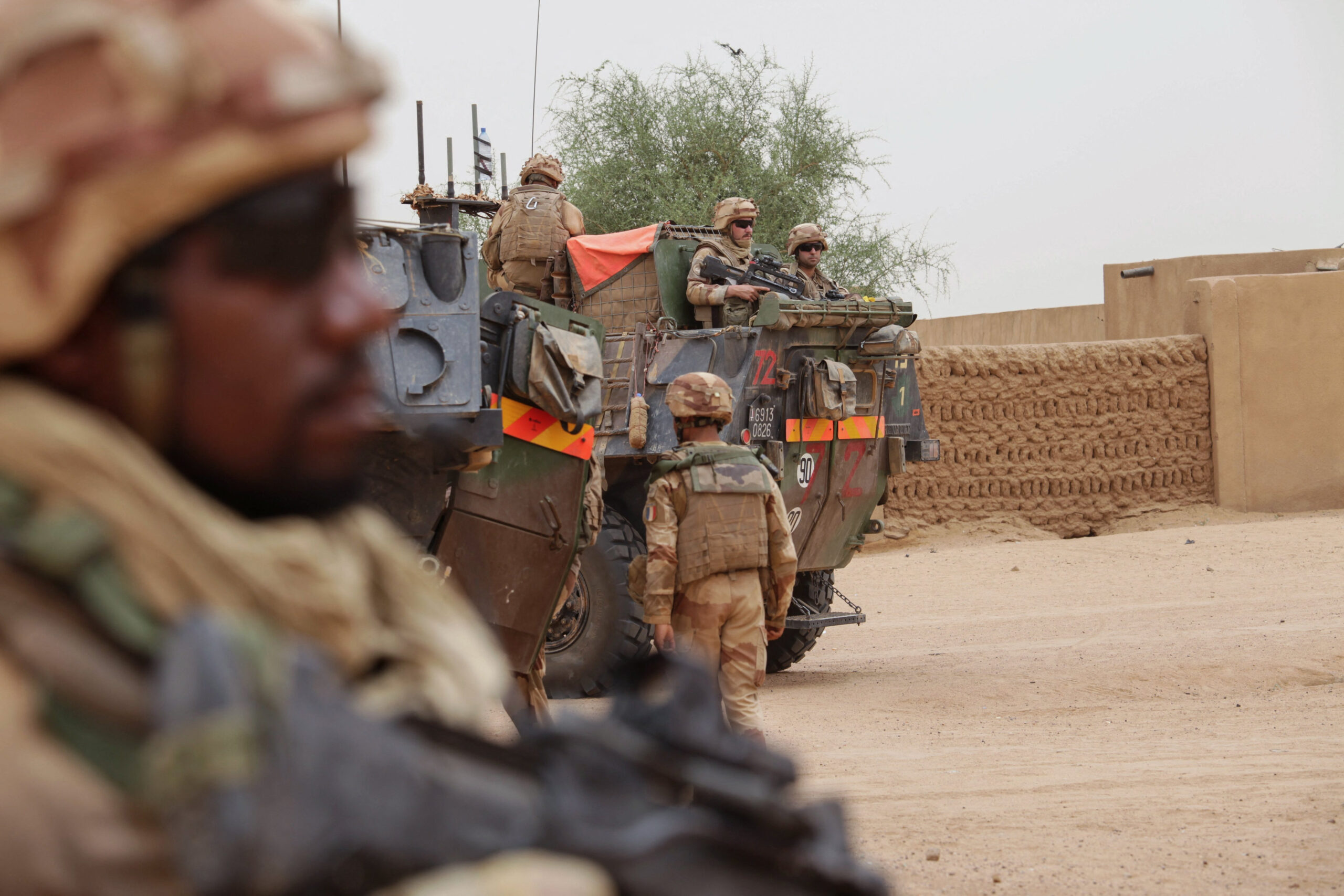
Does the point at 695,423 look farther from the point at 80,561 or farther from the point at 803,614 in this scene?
the point at 80,561

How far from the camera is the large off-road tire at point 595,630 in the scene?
8.75 metres

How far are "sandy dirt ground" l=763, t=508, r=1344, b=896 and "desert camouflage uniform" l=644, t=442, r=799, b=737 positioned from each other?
673mm

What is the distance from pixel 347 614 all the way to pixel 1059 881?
410cm

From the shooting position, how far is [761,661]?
6074 mm

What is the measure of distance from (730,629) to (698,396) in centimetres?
104

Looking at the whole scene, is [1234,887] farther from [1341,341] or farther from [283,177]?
[1341,341]

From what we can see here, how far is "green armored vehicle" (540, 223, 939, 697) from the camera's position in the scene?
8.83 m

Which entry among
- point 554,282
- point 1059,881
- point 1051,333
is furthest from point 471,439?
point 1051,333

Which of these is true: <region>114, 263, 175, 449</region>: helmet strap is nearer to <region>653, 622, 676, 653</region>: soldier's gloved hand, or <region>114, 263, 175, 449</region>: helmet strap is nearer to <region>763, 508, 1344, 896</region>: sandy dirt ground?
<region>763, 508, 1344, 896</region>: sandy dirt ground

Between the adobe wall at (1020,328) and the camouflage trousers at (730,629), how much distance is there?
56.1ft

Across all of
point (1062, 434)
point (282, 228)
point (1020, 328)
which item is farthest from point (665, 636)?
point (1020, 328)

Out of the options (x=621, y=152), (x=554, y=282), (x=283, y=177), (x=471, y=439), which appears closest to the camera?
(x=283, y=177)

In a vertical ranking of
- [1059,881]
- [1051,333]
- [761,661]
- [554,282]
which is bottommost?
[1059,881]

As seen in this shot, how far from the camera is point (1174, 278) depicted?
19.8 metres
